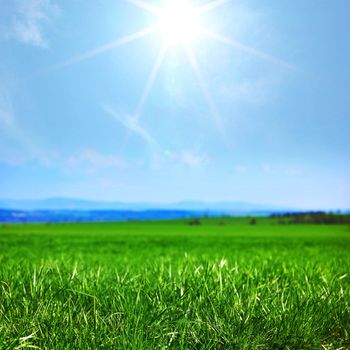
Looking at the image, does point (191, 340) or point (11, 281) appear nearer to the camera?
point (191, 340)

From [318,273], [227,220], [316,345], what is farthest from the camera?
[227,220]

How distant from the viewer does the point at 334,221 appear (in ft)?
154

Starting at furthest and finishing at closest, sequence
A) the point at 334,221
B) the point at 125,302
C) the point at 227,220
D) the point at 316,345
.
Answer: the point at 227,220
the point at 334,221
the point at 125,302
the point at 316,345

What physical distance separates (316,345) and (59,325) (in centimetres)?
173

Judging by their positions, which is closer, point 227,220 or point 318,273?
point 318,273

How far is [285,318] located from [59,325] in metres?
1.55

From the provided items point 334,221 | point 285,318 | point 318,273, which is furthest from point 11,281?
point 334,221

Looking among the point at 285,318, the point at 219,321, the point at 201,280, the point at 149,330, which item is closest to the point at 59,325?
the point at 149,330

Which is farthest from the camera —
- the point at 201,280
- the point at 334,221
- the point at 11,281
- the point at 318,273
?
the point at 334,221

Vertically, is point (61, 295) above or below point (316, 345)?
above

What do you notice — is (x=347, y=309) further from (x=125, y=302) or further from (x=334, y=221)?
(x=334, y=221)

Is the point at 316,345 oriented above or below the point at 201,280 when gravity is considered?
below

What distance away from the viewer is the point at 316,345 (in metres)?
2.69

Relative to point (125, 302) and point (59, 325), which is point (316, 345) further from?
point (59, 325)
